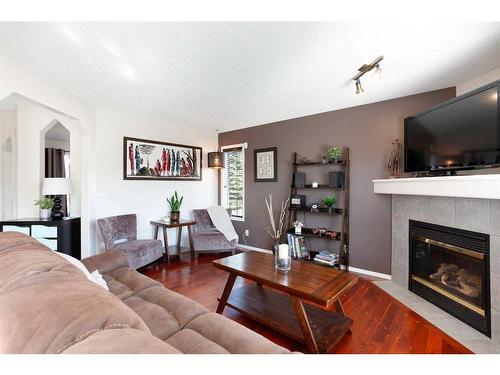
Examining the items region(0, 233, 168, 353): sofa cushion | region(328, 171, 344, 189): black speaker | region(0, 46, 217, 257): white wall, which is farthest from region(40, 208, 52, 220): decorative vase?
region(328, 171, 344, 189): black speaker

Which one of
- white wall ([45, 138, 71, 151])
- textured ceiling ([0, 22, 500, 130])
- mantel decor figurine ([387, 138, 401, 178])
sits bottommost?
mantel decor figurine ([387, 138, 401, 178])

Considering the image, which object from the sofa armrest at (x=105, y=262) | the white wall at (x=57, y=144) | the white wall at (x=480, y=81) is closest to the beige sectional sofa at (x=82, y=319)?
the sofa armrest at (x=105, y=262)

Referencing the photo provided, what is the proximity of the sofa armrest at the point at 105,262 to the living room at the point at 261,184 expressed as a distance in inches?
0.6

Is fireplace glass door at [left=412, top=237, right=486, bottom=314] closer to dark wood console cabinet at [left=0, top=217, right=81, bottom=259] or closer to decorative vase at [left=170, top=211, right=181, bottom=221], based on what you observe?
decorative vase at [left=170, top=211, right=181, bottom=221]

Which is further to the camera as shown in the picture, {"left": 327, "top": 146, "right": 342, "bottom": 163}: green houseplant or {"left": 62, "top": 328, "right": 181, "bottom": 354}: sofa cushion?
{"left": 327, "top": 146, "right": 342, "bottom": 163}: green houseplant

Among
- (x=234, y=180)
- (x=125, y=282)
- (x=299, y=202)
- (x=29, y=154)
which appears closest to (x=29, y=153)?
(x=29, y=154)

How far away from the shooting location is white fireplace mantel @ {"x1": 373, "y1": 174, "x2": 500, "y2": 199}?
1.61 metres

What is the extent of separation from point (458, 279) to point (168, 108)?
3.90 meters

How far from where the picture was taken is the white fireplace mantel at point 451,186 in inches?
63.4

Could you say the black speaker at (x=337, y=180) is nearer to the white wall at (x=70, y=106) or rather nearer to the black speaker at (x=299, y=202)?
the black speaker at (x=299, y=202)

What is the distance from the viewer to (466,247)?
197 centimetres

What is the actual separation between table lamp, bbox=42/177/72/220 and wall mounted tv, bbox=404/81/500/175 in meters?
4.04

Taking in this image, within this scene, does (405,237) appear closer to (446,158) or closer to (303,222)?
(446,158)
